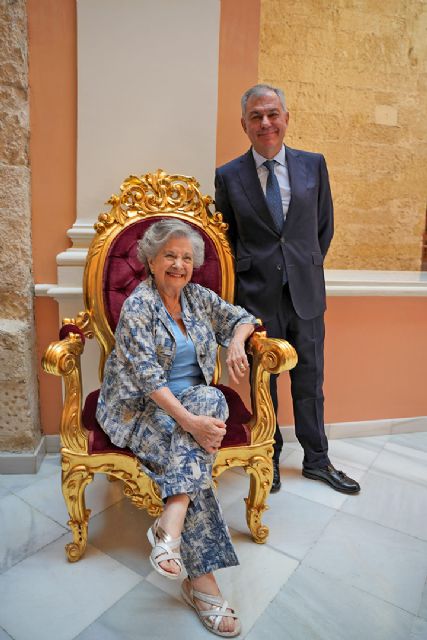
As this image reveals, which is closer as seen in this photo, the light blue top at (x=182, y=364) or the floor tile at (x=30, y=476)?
the light blue top at (x=182, y=364)

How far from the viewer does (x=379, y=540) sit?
73.5 inches

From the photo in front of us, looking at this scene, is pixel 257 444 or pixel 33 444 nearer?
pixel 257 444

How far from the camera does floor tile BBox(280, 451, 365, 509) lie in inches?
85.0

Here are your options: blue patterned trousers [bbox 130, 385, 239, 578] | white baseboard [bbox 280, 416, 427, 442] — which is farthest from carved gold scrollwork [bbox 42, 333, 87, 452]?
white baseboard [bbox 280, 416, 427, 442]

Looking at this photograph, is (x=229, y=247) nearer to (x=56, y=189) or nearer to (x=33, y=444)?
(x=56, y=189)

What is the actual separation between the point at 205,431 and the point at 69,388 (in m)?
0.54

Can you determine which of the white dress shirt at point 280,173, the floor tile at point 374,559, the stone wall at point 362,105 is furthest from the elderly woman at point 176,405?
the stone wall at point 362,105

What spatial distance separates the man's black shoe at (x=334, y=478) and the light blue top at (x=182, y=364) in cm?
105

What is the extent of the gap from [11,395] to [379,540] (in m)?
1.85

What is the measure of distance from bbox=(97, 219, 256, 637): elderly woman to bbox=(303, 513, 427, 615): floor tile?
483 millimetres

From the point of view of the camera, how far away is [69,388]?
161 cm

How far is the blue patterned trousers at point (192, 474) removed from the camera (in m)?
1.40

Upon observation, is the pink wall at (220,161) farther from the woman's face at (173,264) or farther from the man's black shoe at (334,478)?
the woman's face at (173,264)

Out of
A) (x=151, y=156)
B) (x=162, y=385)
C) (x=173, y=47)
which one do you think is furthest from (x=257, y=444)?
(x=173, y=47)
